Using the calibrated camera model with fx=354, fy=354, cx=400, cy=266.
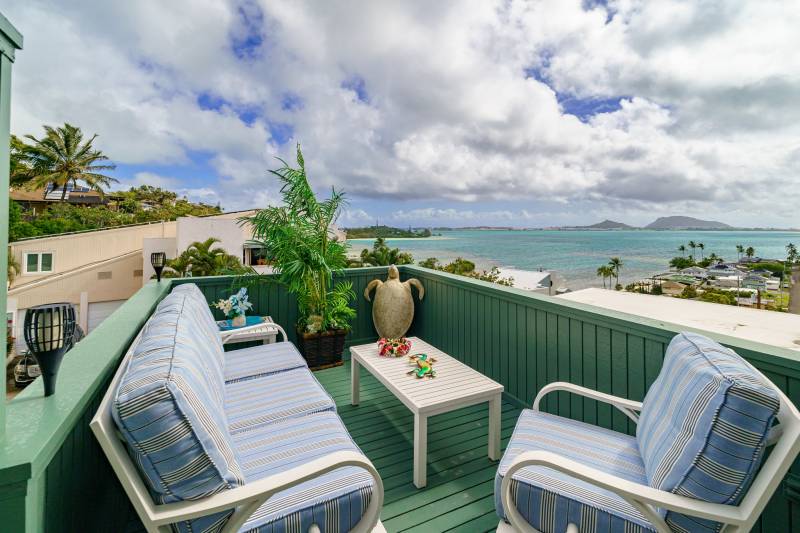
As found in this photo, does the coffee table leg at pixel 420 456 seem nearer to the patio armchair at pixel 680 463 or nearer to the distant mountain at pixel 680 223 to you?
the patio armchair at pixel 680 463

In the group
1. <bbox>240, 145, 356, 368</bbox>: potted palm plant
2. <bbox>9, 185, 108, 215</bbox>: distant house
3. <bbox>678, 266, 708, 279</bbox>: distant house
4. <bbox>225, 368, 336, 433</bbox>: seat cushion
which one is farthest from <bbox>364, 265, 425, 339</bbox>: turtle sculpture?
<bbox>9, 185, 108, 215</bbox>: distant house

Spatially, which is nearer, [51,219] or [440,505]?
[440,505]

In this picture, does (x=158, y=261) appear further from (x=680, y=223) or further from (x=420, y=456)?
(x=680, y=223)

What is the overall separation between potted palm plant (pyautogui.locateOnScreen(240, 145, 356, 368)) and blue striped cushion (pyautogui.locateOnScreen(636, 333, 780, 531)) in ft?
9.91

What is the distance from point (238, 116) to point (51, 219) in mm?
15134

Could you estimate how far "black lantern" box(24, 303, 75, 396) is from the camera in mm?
967

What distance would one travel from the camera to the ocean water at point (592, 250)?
30350 millimetres

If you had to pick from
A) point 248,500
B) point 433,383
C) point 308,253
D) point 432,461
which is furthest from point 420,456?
point 308,253

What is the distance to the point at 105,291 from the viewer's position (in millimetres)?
19188

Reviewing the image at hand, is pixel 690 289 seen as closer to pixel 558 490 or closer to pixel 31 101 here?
pixel 558 490

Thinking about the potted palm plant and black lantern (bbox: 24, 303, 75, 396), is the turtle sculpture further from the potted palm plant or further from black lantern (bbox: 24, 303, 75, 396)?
black lantern (bbox: 24, 303, 75, 396)

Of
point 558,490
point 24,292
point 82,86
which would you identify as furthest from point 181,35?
point 82,86

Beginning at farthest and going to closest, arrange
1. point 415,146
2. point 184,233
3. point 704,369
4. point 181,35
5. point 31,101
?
point 415,146 < point 31,101 < point 184,233 < point 181,35 < point 704,369

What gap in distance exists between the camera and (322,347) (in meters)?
3.75
